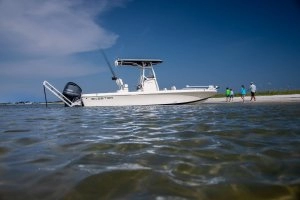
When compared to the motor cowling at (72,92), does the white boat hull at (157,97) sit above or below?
below

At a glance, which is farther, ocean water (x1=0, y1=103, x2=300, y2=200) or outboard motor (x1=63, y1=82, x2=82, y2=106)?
outboard motor (x1=63, y1=82, x2=82, y2=106)

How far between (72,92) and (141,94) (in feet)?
25.2

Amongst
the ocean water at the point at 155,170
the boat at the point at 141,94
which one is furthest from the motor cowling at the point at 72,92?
the ocean water at the point at 155,170

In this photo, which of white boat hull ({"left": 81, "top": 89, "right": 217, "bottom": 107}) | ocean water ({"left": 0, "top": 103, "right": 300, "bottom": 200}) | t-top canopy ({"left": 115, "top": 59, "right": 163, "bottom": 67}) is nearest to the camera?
ocean water ({"left": 0, "top": 103, "right": 300, "bottom": 200})

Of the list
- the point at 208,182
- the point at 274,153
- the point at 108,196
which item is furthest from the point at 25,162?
the point at 274,153

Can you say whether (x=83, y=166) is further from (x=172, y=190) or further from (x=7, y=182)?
(x=172, y=190)

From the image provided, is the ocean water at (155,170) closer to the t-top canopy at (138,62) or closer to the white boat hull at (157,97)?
the white boat hull at (157,97)

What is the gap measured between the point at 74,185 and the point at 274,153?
234 centimetres

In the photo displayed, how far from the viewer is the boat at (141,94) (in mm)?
24109

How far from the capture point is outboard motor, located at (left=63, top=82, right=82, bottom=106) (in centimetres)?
2703

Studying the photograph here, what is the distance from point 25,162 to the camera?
306 cm

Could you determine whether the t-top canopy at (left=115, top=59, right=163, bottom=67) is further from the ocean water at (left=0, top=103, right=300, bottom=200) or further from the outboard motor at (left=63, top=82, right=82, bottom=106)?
the ocean water at (left=0, top=103, right=300, bottom=200)

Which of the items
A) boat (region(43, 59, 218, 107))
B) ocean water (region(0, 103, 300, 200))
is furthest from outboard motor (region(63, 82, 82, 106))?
ocean water (region(0, 103, 300, 200))

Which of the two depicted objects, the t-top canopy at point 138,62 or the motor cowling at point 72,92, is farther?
the motor cowling at point 72,92
